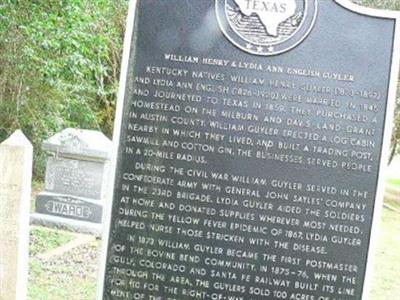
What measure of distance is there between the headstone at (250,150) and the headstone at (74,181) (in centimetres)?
684

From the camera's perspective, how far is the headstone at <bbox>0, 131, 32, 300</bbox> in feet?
15.6

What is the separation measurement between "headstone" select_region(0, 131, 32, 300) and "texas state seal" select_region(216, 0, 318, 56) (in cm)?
192

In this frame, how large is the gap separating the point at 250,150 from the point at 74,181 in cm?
752

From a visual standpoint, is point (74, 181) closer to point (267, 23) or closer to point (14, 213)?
point (14, 213)

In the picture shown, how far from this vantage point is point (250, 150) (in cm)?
374

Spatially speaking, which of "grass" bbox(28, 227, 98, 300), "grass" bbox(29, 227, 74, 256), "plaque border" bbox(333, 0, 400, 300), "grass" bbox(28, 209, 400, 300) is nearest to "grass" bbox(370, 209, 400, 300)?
"grass" bbox(28, 209, 400, 300)

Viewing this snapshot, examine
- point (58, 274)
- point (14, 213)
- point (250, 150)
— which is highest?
point (250, 150)

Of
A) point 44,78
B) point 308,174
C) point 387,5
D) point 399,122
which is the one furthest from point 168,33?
point 399,122

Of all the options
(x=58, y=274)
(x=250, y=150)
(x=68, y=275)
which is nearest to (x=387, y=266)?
(x=68, y=275)

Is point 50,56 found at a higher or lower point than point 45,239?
higher

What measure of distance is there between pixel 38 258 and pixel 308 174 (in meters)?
5.50

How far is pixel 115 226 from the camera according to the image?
3.82 m

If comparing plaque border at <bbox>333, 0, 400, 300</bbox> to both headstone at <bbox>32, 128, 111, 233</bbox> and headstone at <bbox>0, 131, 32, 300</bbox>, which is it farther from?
headstone at <bbox>32, 128, 111, 233</bbox>

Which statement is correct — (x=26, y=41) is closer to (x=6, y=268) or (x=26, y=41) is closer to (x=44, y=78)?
(x=44, y=78)
